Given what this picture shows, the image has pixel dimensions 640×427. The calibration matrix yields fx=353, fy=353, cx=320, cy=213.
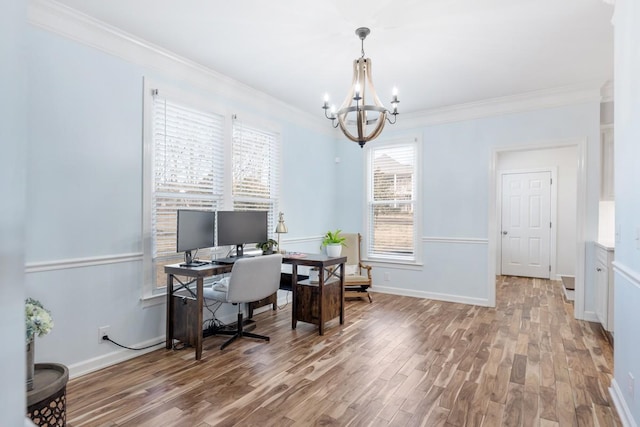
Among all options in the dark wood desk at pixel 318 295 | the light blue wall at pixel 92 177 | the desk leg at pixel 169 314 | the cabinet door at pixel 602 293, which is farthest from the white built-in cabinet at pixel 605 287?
the desk leg at pixel 169 314

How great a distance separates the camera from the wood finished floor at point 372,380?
2180mm

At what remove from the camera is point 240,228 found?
3766 millimetres

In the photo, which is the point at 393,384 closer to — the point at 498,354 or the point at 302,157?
the point at 498,354

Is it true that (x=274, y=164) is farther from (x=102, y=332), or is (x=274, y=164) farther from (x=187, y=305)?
(x=102, y=332)

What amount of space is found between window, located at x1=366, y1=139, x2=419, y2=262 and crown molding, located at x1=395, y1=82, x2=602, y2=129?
37 cm

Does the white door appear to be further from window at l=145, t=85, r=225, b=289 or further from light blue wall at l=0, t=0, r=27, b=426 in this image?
light blue wall at l=0, t=0, r=27, b=426

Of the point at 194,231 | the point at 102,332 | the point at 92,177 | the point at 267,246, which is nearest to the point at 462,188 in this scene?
the point at 267,246

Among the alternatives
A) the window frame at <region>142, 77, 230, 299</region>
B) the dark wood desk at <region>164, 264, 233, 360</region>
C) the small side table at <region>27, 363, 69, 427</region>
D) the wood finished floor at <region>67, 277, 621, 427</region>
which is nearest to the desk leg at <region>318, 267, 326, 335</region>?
the wood finished floor at <region>67, 277, 621, 427</region>

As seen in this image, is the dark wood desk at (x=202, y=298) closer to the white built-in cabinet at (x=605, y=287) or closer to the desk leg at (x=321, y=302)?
the desk leg at (x=321, y=302)

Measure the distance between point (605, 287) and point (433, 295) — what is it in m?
1.99

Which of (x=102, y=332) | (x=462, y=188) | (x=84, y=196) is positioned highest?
(x=462, y=188)

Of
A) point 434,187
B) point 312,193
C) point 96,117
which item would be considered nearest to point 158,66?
point 96,117

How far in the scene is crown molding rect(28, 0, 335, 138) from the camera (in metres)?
2.55

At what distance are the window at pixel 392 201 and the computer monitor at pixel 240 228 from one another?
223 cm
